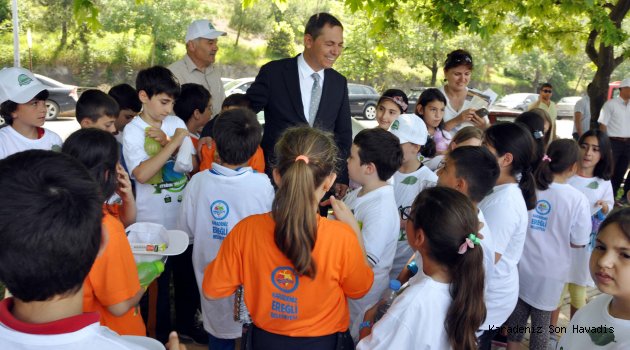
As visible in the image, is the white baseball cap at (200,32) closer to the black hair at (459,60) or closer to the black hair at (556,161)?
the black hair at (459,60)

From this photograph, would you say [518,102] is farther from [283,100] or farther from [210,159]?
[210,159]

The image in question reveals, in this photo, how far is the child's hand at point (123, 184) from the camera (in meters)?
2.41

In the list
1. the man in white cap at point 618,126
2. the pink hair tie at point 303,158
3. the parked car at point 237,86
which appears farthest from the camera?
the parked car at point 237,86

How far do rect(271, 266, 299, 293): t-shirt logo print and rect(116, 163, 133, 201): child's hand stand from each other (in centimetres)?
100

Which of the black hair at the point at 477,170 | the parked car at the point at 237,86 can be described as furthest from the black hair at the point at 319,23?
the parked car at the point at 237,86

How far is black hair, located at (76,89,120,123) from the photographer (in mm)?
3053

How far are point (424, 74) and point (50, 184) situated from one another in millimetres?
33656

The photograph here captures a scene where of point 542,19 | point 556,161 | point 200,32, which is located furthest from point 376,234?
point 542,19

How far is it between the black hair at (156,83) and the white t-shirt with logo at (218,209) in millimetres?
757

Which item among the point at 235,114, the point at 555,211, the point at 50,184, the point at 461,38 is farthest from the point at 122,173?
the point at 461,38

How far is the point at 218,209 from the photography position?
8.43 feet

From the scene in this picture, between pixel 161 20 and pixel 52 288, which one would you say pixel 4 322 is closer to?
pixel 52 288

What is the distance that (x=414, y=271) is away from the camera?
2283mm

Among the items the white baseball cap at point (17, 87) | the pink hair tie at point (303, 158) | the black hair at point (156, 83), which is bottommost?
the pink hair tie at point (303, 158)
